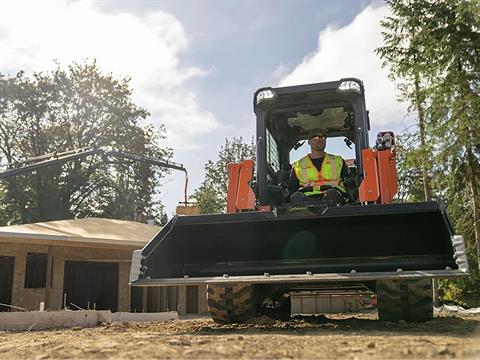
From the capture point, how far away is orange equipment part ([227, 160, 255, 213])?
252 inches

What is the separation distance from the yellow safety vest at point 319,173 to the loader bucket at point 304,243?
80cm

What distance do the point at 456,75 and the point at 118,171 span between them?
27342 millimetres

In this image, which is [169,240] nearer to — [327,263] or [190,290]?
[327,263]

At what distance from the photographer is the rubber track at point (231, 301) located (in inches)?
235

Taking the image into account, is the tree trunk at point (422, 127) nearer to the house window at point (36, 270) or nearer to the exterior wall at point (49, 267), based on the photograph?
the exterior wall at point (49, 267)

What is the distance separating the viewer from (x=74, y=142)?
120 ft

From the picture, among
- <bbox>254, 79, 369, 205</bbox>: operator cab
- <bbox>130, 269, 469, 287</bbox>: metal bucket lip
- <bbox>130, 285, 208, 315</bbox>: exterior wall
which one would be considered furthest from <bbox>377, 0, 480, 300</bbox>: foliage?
<bbox>130, 269, 469, 287</bbox>: metal bucket lip

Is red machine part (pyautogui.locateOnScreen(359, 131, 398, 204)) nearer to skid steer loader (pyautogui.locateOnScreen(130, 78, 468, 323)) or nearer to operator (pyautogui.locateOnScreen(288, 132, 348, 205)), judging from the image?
skid steer loader (pyautogui.locateOnScreen(130, 78, 468, 323))

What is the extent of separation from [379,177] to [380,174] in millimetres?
36

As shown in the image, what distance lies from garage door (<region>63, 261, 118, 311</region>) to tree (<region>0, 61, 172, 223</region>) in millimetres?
17479

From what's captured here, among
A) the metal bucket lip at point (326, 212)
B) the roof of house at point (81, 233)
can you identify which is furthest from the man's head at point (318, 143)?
the roof of house at point (81, 233)

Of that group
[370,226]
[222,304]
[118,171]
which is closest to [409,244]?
[370,226]

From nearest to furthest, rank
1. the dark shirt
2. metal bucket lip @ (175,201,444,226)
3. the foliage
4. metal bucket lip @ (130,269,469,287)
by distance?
metal bucket lip @ (130,269,469,287), metal bucket lip @ (175,201,444,226), the dark shirt, the foliage

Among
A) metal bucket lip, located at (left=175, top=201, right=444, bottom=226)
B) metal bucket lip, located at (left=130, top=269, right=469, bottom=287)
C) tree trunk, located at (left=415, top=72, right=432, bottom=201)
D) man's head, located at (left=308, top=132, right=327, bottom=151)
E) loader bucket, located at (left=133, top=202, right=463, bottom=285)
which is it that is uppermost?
tree trunk, located at (left=415, top=72, right=432, bottom=201)
